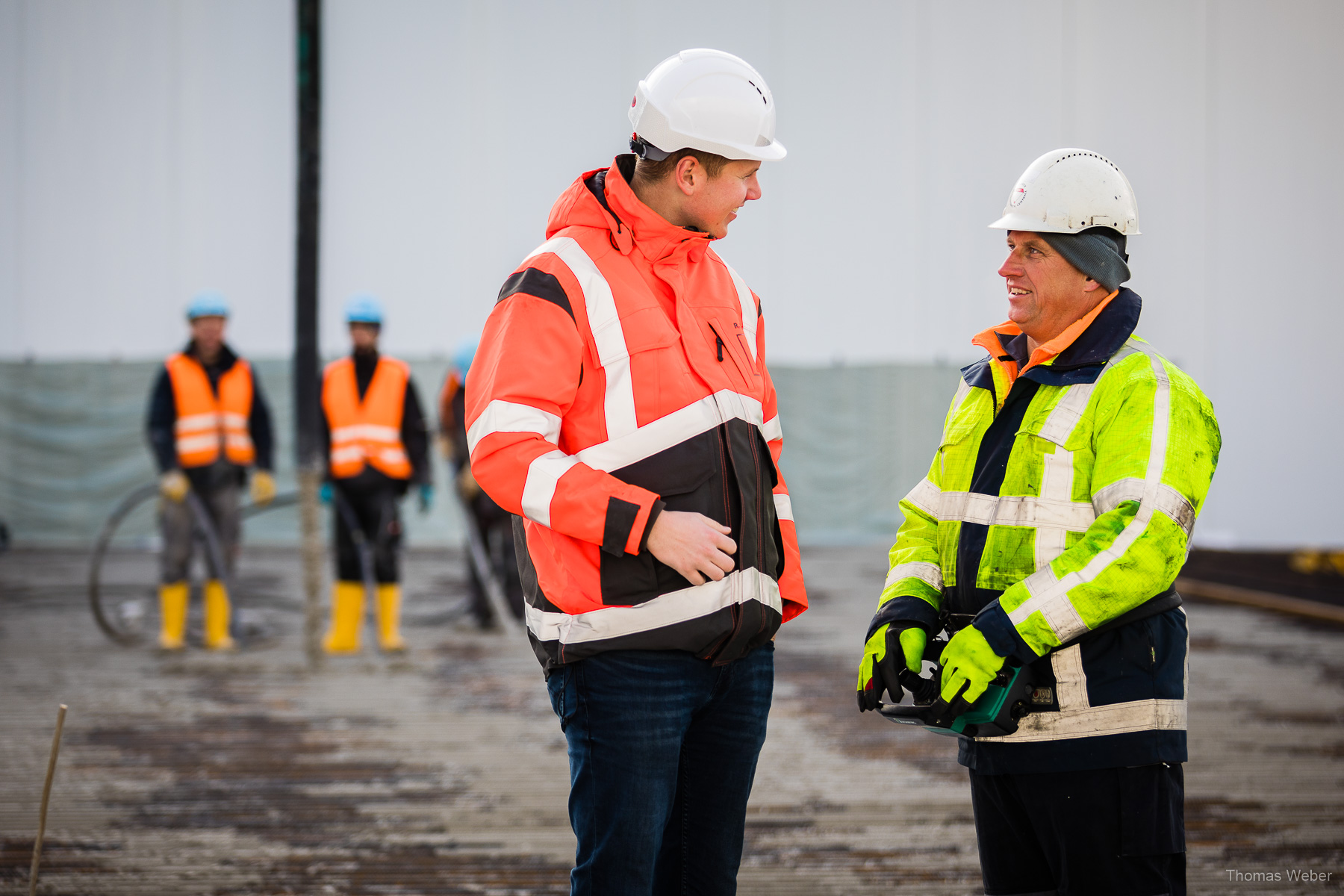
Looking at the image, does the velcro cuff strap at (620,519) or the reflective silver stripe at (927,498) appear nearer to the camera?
the velcro cuff strap at (620,519)

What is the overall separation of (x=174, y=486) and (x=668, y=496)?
5.76 meters

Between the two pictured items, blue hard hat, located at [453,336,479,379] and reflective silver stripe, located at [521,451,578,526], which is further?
blue hard hat, located at [453,336,479,379]

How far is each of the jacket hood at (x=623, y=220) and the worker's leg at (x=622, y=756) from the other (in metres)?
0.71

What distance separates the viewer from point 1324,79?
12.7 metres

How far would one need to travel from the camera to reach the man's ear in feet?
6.34

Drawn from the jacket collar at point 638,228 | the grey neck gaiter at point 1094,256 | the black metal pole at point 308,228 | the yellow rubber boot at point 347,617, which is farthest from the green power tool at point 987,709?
the yellow rubber boot at point 347,617

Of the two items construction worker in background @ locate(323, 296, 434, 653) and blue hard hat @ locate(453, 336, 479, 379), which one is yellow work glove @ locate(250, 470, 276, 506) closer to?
construction worker in background @ locate(323, 296, 434, 653)

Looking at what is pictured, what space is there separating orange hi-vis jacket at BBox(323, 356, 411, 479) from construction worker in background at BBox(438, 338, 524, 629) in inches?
29.6

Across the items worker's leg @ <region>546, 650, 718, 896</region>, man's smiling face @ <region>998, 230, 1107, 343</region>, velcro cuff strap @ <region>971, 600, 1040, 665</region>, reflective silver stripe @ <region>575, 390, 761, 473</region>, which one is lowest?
worker's leg @ <region>546, 650, 718, 896</region>

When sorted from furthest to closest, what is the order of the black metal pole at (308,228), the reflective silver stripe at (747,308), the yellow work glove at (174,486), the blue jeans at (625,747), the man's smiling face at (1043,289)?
1. the yellow work glove at (174,486)
2. the black metal pole at (308,228)
3. the reflective silver stripe at (747,308)
4. the man's smiling face at (1043,289)
5. the blue jeans at (625,747)

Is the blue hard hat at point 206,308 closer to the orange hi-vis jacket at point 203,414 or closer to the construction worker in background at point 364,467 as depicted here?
the orange hi-vis jacket at point 203,414

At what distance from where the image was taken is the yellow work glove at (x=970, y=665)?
1.87 meters

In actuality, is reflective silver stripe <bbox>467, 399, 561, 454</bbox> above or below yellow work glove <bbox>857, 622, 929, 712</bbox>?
above

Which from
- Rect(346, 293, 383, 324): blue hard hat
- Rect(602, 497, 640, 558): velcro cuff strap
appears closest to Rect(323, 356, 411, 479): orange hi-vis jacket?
Rect(346, 293, 383, 324): blue hard hat
